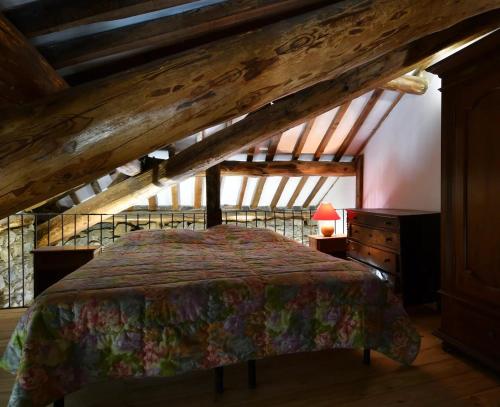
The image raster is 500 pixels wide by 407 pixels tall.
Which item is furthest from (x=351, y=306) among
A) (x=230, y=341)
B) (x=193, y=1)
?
(x=193, y=1)

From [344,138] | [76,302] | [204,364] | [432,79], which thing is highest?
[432,79]

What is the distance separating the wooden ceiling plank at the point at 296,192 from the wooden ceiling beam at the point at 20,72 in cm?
487

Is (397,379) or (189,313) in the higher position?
(189,313)

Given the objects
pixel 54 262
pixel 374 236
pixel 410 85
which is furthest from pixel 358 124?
pixel 54 262

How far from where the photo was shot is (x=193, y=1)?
1021 millimetres

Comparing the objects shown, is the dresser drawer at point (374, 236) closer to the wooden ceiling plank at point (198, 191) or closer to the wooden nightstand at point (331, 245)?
the wooden nightstand at point (331, 245)

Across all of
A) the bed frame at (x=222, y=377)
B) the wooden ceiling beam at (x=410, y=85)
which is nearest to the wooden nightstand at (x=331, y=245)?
the wooden ceiling beam at (x=410, y=85)

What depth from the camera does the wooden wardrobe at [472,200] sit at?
1715mm

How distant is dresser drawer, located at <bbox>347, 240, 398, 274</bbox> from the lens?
2.81 metres

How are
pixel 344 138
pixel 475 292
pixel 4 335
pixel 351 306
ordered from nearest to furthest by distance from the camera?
pixel 351 306 < pixel 475 292 < pixel 4 335 < pixel 344 138

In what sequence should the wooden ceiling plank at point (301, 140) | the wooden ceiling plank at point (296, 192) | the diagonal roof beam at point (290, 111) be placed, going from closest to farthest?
the diagonal roof beam at point (290, 111), the wooden ceiling plank at point (301, 140), the wooden ceiling plank at point (296, 192)

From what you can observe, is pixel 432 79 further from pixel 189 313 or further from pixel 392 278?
pixel 189 313

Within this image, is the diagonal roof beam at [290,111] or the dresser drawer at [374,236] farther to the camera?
the dresser drawer at [374,236]

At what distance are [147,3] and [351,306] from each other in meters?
1.65
